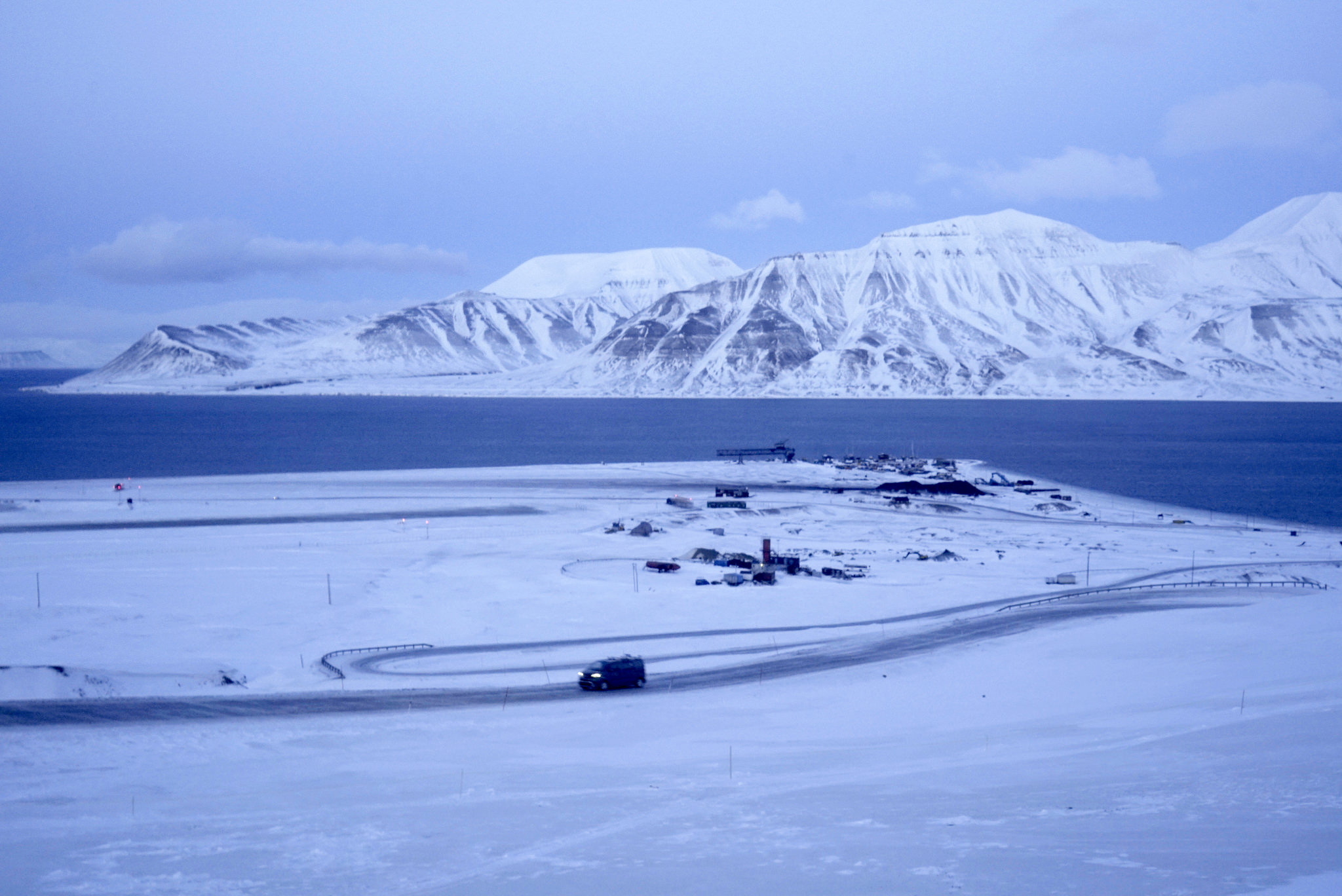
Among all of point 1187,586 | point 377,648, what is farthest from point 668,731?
point 1187,586

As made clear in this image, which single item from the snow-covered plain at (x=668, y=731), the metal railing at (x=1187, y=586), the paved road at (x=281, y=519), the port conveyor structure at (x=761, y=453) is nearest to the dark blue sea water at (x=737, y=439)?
the port conveyor structure at (x=761, y=453)

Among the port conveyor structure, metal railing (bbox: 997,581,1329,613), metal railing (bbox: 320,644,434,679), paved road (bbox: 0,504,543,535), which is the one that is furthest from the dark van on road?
the port conveyor structure

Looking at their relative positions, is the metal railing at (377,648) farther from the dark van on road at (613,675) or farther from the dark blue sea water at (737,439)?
the dark blue sea water at (737,439)

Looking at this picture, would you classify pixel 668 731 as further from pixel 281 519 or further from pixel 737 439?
pixel 737 439

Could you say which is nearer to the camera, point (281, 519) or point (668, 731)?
point (668, 731)

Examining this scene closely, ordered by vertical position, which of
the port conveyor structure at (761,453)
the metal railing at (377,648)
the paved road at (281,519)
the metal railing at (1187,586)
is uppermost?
the port conveyor structure at (761,453)
